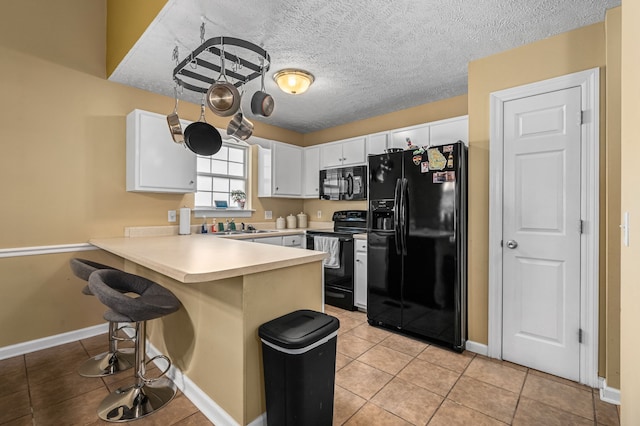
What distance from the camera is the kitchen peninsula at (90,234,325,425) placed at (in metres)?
1.56

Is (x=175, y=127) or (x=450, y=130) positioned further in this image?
(x=450, y=130)

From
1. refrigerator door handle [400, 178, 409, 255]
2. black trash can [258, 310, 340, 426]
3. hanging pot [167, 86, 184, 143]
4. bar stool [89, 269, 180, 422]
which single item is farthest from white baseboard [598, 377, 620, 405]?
hanging pot [167, 86, 184, 143]

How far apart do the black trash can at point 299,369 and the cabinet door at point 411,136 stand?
8.65 feet

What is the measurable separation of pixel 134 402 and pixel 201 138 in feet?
5.99

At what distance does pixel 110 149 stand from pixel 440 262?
3378 millimetres

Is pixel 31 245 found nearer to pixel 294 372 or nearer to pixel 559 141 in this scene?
pixel 294 372

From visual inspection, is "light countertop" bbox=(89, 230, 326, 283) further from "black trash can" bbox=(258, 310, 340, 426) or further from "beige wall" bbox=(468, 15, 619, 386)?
"beige wall" bbox=(468, 15, 619, 386)

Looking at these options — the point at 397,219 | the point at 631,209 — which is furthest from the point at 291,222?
the point at 631,209

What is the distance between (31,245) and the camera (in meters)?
2.66

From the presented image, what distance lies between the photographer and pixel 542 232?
7.61ft

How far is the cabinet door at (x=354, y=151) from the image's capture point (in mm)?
4074

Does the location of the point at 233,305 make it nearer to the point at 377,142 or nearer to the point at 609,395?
the point at 609,395

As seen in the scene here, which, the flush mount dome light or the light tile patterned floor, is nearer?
the light tile patterned floor

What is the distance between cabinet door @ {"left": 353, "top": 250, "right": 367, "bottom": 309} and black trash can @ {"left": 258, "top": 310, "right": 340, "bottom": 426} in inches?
78.4
